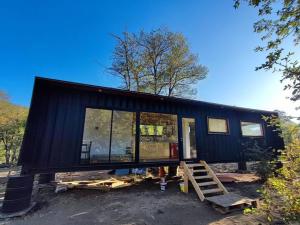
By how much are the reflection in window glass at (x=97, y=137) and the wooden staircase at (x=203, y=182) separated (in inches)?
126

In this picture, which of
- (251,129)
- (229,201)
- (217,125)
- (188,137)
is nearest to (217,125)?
(217,125)

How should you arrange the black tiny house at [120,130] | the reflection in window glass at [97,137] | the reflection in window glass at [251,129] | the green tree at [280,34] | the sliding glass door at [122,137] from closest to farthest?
1. the green tree at [280,34]
2. the black tiny house at [120,130]
3. the sliding glass door at [122,137]
4. the reflection in window glass at [97,137]
5. the reflection in window glass at [251,129]

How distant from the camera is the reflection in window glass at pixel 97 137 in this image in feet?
21.6

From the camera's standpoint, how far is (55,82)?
5.15 meters

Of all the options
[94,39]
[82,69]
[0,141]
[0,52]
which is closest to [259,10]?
[94,39]

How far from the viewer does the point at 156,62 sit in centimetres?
1538

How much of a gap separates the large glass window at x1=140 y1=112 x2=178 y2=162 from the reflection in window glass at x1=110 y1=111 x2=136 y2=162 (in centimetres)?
149

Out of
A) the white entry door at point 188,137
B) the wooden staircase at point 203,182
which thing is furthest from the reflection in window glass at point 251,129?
the wooden staircase at point 203,182

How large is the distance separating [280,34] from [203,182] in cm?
521

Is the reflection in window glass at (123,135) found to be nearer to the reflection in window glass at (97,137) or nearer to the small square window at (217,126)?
the reflection in window glass at (97,137)

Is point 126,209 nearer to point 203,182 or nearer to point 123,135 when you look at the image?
point 203,182

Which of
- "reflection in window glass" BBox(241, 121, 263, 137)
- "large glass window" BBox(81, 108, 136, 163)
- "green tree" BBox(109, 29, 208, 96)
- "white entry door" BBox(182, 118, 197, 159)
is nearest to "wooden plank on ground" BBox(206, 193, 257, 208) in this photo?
"large glass window" BBox(81, 108, 136, 163)

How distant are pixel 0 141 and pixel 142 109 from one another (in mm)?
15772

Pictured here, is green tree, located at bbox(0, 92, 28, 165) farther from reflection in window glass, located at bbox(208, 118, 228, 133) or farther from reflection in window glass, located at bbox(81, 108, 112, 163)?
reflection in window glass, located at bbox(208, 118, 228, 133)
